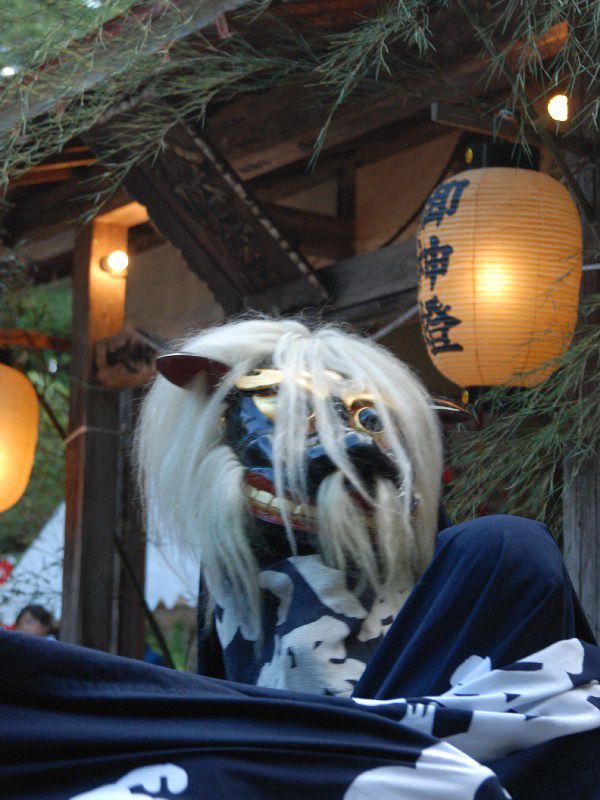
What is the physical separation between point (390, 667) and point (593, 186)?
2.63 m

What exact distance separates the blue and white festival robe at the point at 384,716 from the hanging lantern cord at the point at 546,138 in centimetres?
196

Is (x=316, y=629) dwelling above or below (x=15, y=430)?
below

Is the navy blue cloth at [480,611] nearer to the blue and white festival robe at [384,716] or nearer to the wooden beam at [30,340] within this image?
the blue and white festival robe at [384,716]

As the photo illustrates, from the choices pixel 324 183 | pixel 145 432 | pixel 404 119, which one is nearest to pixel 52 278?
pixel 324 183

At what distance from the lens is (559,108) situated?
365cm

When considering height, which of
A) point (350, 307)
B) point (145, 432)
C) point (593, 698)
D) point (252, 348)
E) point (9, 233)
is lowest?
point (593, 698)

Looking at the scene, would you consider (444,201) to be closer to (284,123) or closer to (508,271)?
(508,271)

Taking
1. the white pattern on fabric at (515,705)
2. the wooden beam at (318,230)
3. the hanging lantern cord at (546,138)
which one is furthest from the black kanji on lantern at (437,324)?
the white pattern on fabric at (515,705)

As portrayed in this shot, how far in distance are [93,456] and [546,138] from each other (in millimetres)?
3120

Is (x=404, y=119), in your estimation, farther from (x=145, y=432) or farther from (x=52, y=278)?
(x=145, y=432)

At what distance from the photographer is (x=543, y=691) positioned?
4.61 feet

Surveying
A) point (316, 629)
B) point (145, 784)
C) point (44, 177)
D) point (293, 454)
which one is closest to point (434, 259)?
point (293, 454)

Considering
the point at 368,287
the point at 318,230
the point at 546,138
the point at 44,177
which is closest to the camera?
the point at 546,138

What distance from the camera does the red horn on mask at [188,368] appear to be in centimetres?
200
